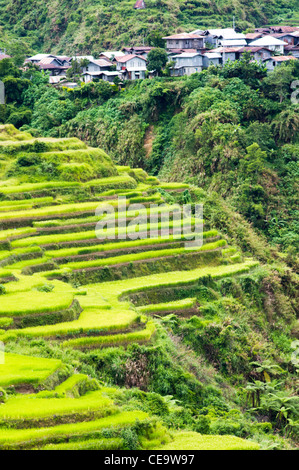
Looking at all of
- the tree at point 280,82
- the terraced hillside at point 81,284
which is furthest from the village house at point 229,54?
the terraced hillside at point 81,284

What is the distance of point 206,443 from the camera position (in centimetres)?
1495

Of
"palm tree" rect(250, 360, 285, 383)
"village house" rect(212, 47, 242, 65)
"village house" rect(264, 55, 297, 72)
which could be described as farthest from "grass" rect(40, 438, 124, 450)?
"village house" rect(212, 47, 242, 65)

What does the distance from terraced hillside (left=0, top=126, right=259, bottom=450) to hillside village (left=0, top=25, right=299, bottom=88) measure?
16.1 m

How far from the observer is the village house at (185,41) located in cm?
5544

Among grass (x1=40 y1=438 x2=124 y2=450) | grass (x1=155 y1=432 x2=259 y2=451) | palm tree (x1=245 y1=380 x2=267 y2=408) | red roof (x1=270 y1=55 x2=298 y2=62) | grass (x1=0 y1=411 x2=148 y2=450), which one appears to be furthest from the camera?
red roof (x1=270 y1=55 x2=298 y2=62)

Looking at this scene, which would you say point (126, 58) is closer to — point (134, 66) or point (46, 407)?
point (134, 66)

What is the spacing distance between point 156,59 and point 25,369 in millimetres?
39257

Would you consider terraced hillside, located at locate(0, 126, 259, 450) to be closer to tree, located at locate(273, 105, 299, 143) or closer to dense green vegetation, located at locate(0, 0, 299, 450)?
dense green vegetation, located at locate(0, 0, 299, 450)

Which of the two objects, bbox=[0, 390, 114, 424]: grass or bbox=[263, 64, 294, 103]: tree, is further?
bbox=[263, 64, 294, 103]: tree

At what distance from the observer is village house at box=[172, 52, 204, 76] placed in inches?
2095

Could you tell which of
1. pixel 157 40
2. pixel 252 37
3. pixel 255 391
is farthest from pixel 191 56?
pixel 255 391

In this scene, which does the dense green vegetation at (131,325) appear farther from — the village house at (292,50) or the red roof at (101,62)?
the village house at (292,50)
